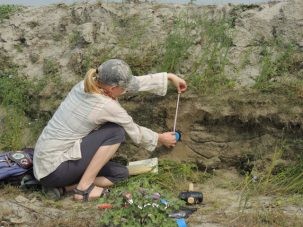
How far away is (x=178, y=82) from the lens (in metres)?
5.15

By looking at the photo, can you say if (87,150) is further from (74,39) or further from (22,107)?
(74,39)

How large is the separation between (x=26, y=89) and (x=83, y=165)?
176cm

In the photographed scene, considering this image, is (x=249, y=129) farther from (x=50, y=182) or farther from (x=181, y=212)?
(x=50, y=182)

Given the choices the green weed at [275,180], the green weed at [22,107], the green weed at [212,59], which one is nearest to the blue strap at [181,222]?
the green weed at [275,180]

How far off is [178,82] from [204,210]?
1.25 m

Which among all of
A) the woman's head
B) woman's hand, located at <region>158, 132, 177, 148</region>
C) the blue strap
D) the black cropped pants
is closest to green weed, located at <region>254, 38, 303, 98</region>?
woman's hand, located at <region>158, 132, 177, 148</region>

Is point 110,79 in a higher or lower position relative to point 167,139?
higher

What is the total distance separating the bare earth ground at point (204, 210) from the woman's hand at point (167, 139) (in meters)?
0.46

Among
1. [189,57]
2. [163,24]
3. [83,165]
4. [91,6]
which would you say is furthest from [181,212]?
[91,6]

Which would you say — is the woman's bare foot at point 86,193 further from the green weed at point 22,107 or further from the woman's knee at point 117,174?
the green weed at point 22,107

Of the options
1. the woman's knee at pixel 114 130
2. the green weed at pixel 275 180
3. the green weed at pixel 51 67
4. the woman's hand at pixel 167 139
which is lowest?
the green weed at pixel 275 180

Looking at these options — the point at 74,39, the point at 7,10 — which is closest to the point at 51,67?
the point at 74,39

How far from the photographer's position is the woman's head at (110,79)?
4.55 metres

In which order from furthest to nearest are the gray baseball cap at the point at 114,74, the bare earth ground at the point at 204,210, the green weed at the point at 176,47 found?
1. the green weed at the point at 176,47
2. the gray baseball cap at the point at 114,74
3. the bare earth ground at the point at 204,210
